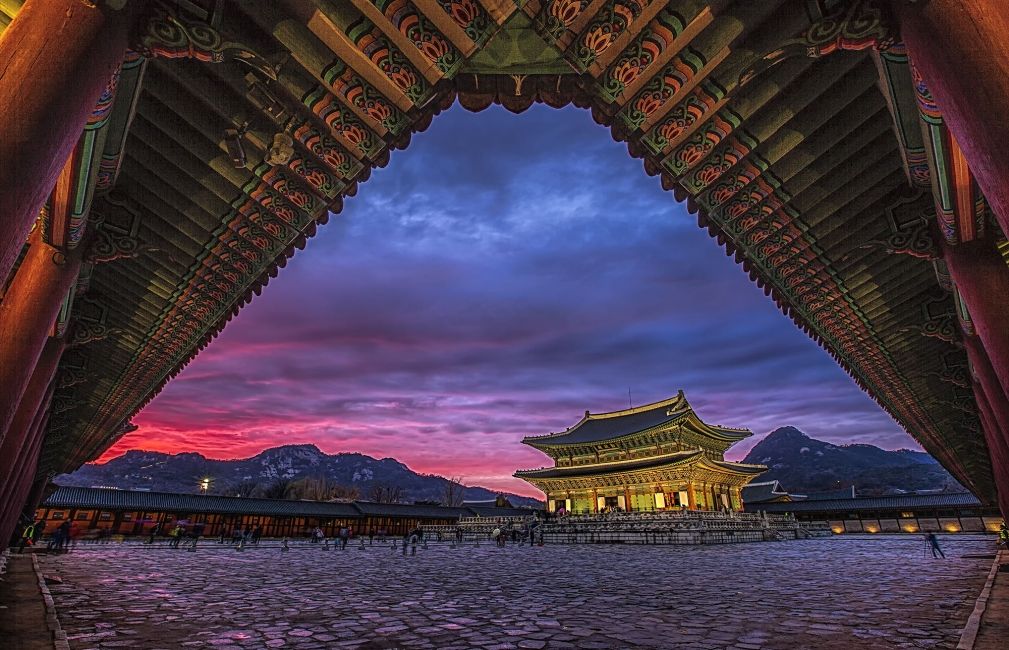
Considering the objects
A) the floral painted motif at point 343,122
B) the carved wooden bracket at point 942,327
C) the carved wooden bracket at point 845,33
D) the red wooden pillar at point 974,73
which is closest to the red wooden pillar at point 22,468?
the floral painted motif at point 343,122

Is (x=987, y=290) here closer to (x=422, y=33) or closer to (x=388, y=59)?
(x=422, y=33)

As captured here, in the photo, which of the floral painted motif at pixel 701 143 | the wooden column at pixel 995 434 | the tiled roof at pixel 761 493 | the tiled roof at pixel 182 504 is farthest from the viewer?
the tiled roof at pixel 761 493

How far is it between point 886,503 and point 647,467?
24886mm

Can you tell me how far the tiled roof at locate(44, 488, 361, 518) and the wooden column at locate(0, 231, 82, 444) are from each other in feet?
110

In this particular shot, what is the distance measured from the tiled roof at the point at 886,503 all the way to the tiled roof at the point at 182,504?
3972cm

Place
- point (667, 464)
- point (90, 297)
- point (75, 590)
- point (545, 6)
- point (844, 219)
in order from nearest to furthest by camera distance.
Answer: point (545, 6) < point (844, 219) < point (90, 297) < point (75, 590) < point (667, 464)

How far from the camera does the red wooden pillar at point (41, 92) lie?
245 centimetres

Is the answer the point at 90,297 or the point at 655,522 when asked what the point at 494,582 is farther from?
the point at 655,522

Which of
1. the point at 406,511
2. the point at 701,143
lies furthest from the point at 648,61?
the point at 406,511

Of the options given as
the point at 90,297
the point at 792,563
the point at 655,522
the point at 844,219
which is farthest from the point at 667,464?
the point at 90,297

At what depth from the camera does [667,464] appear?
35562mm

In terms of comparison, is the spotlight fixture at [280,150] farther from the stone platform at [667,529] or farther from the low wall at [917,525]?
the low wall at [917,525]

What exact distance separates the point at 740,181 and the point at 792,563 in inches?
543

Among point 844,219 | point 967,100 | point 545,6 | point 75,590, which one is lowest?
point 75,590
